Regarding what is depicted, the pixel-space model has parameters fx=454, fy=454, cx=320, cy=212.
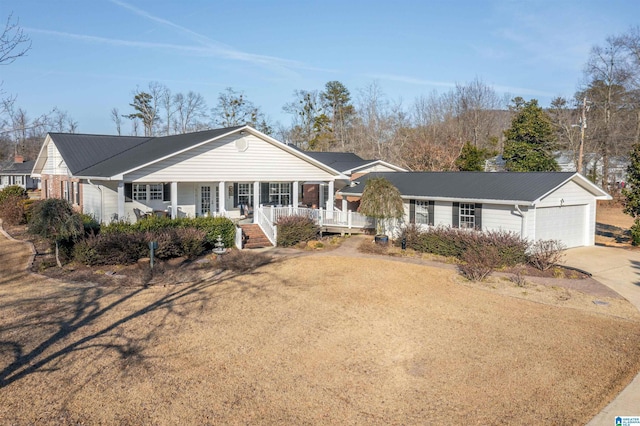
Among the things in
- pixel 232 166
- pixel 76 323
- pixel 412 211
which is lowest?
pixel 76 323

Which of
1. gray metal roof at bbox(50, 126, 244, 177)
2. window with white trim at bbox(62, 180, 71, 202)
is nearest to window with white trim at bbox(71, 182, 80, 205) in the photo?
window with white trim at bbox(62, 180, 71, 202)

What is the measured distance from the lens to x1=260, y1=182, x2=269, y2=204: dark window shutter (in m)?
26.8

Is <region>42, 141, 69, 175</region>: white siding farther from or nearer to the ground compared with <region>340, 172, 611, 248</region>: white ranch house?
farther from the ground

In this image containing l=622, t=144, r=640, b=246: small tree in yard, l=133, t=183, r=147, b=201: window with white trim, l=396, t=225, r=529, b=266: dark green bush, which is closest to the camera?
l=396, t=225, r=529, b=266: dark green bush

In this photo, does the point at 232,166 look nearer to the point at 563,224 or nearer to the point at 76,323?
the point at 76,323

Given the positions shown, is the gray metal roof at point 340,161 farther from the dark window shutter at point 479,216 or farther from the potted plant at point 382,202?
the dark window shutter at point 479,216

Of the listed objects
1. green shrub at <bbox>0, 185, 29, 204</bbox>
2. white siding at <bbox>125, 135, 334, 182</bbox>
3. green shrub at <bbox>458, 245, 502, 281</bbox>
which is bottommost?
green shrub at <bbox>458, 245, 502, 281</bbox>

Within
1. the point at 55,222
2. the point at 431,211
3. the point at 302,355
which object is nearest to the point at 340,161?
the point at 431,211

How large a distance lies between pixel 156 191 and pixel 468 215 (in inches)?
605

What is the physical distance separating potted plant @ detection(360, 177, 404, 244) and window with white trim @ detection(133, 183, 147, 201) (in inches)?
438

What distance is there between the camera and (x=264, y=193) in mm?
27062

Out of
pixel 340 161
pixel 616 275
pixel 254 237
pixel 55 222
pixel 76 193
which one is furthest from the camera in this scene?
pixel 340 161

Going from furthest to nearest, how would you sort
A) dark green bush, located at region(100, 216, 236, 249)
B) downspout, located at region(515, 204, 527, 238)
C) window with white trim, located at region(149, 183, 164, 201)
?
window with white trim, located at region(149, 183, 164, 201) < downspout, located at region(515, 204, 527, 238) < dark green bush, located at region(100, 216, 236, 249)

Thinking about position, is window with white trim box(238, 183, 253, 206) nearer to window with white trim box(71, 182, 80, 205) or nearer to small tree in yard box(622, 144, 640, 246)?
window with white trim box(71, 182, 80, 205)
